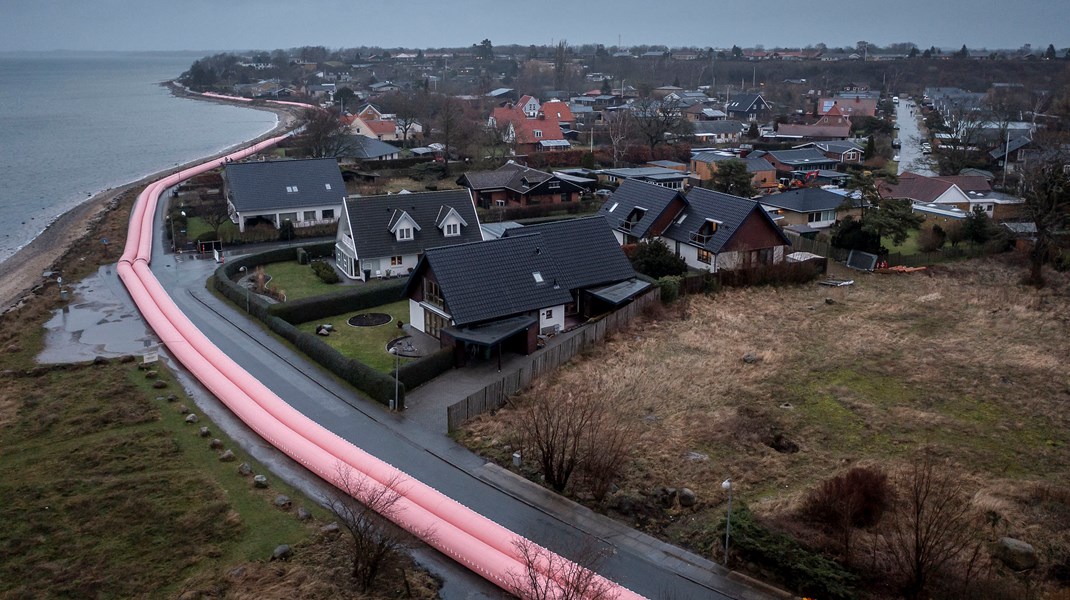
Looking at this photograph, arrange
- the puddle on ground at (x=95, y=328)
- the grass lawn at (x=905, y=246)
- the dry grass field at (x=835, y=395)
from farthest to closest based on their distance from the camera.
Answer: the grass lawn at (x=905, y=246) → the puddle on ground at (x=95, y=328) → the dry grass field at (x=835, y=395)

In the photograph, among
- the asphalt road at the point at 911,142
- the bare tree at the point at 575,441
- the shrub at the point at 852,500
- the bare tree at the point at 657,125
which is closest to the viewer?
the shrub at the point at 852,500

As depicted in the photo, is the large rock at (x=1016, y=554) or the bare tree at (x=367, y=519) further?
the large rock at (x=1016, y=554)

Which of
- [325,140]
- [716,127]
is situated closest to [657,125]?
[716,127]

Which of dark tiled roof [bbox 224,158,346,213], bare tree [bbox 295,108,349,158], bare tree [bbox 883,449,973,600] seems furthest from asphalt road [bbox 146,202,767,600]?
bare tree [bbox 295,108,349,158]

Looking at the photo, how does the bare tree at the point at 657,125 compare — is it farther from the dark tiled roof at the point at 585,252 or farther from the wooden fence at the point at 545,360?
the wooden fence at the point at 545,360

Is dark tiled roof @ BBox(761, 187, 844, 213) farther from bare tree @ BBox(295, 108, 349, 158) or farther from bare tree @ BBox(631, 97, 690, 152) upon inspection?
bare tree @ BBox(295, 108, 349, 158)

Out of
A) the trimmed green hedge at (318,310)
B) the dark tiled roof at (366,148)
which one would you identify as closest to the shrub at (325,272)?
the trimmed green hedge at (318,310)
